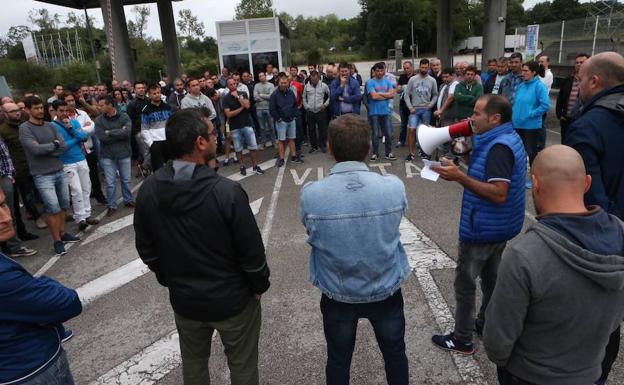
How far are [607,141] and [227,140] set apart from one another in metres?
8.68

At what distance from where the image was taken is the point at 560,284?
167cm

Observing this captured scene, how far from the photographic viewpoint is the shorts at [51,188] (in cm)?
614

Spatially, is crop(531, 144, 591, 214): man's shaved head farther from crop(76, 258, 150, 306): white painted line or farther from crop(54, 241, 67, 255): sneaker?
crop(54, 241, 67, 255): sneaker

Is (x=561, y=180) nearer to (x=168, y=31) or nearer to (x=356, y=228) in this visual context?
(x=356, y=228)

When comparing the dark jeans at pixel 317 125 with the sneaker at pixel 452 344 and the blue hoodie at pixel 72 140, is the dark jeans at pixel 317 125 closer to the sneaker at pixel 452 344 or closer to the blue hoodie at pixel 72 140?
the blue hoodie at pixel 72 140

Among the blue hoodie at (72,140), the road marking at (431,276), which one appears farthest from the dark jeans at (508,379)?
the blue hoodie at (72,140)

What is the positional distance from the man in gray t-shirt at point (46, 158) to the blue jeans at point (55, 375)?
4517mm

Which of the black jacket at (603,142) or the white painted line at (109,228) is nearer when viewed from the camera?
the black jacket at (603,142)

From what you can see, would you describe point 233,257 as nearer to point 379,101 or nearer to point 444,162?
point 444,162

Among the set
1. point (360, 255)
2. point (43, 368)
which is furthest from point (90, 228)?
point (360, 255)

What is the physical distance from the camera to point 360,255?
2.27 metres

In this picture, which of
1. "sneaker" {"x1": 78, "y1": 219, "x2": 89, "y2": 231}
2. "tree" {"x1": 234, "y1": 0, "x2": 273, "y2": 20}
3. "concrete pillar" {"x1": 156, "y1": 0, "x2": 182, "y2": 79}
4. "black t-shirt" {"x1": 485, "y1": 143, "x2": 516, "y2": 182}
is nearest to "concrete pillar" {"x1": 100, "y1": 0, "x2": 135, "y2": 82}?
"concrete pillar" {"x1": 156, "y1": 0, "x2": 182, "y2": 79}

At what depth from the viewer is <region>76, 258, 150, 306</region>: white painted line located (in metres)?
4.90

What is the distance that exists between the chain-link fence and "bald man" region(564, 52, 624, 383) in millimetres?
14772
